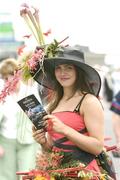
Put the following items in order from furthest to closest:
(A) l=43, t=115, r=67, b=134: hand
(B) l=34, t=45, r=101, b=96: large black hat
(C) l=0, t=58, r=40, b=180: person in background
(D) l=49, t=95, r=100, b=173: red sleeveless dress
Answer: (C) l=0, t=58, r=40, b=180: person in background
(B) l=34, t=45, r=101, b=96: large black hat
(D) l=49, t=95, r=100, b=173: red sleeveless dress
(A) l=43, t=115, r=67, b=134: hand

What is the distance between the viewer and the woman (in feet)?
10.8

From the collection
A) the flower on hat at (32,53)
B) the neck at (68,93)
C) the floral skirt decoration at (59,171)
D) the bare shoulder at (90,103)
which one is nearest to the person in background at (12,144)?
the flower on hat at (32,53)

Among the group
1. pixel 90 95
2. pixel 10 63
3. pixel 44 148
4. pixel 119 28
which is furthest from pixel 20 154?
pixel 119 28

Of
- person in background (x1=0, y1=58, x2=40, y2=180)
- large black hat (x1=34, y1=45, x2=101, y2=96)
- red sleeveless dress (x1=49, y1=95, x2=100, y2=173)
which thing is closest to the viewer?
red sleeveless dress (x1=49, y1=95, x2=100, y2=173)

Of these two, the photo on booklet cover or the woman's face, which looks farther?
the woman's face

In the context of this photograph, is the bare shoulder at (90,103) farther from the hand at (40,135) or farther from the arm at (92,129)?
the hand at (40,135)

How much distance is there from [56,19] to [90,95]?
3.16 m

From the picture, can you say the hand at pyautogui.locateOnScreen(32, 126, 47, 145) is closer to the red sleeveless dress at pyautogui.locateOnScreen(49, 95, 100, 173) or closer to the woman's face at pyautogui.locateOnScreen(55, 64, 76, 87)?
the red sleeveless dress at pyautogui.locateOnScreen(49, 95, 100, 173)

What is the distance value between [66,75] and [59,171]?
62cm

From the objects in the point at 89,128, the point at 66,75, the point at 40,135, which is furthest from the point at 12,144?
the point at 89,128

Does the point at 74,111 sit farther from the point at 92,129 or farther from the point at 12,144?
the point at 12,144

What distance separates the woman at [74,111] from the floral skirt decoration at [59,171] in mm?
57

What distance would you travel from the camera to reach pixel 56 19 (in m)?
6.44

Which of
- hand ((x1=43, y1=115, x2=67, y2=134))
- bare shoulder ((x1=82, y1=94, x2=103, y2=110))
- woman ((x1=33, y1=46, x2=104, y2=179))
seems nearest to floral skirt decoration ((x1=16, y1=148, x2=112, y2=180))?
woman ((x1=33, y1=46, x2=104, y2=179))
